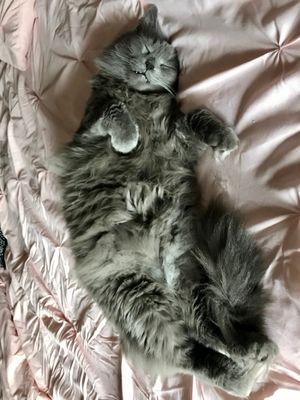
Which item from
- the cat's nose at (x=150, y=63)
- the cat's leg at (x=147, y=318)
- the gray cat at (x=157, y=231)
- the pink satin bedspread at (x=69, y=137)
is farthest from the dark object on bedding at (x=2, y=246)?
the cat's nose at (x=150, y=63)

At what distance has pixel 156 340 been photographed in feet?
4.72

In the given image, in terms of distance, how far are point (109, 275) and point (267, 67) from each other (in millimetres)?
721

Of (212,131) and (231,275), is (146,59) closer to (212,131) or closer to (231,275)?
(212,131)

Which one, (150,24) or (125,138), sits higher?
(150,24)

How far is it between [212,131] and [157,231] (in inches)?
12.7

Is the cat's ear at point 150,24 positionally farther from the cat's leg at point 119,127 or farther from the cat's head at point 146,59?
the cat's leg at point 119,127

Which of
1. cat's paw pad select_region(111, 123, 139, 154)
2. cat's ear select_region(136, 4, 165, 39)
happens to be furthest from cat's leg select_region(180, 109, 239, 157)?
cat's ear select_region(136, 4, 165, 39)

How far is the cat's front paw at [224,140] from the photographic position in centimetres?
138

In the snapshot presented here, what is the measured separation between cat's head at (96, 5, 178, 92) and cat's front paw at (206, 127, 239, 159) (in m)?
0.28

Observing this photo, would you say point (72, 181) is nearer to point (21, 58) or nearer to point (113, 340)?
point (113, 340)

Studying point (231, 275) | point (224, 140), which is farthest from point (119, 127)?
point (231, 275)

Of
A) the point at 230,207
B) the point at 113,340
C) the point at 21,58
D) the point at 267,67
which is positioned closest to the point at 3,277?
the point at 113,340

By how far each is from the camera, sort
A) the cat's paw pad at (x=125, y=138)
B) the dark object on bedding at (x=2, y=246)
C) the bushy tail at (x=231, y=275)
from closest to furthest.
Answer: the bushy tail at (x=231, y=275) → the cat's paw pad at (x=125, y=138) → the dark object on bedding at (x=2, y=246)

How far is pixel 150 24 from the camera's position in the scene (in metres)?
1.58
